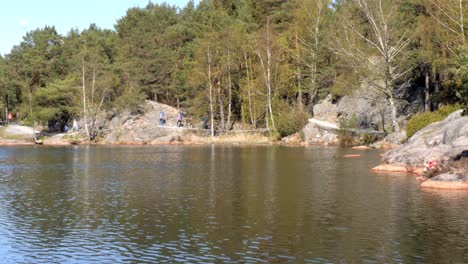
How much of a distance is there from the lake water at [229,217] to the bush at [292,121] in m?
36.1

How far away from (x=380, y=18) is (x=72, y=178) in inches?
1679

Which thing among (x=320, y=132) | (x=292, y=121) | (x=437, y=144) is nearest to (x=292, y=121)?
(x=292, y=121)

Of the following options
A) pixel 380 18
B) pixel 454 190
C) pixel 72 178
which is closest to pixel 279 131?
pixel 380 18

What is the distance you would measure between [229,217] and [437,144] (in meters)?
25.8

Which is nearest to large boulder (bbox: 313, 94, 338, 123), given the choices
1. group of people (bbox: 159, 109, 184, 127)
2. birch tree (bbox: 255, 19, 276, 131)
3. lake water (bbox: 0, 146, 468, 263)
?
birch tree (bbox: 255, 19, 276, 131)

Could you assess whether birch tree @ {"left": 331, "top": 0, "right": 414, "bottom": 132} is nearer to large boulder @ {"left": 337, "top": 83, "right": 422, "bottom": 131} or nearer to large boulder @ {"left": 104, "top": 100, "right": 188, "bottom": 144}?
large boulder @ {"left": 337, "top": 83, "right": 422, "bottom": 131}

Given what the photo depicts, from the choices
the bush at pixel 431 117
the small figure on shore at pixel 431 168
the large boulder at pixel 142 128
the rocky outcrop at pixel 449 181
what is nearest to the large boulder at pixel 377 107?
the bush at pixel 431 117

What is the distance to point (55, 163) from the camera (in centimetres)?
5662

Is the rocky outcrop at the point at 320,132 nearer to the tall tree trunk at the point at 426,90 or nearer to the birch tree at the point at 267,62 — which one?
the birch tree at the point at 267,62

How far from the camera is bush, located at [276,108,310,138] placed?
275ft

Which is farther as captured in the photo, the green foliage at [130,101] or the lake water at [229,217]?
the green foliage at [130,101]

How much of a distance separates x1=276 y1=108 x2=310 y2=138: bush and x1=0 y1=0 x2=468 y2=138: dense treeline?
20 cm

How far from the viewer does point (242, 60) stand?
9644 centimetres

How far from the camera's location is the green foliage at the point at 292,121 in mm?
83938
